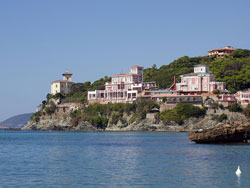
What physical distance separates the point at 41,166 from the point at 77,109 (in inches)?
3932

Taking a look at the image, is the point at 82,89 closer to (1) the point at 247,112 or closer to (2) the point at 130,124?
(2) the point at 130,124

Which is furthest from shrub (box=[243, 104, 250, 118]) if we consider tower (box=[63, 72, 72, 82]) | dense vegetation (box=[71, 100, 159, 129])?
tower (box=[63, 72, 72, 82])

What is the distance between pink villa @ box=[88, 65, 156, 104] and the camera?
127438 mm

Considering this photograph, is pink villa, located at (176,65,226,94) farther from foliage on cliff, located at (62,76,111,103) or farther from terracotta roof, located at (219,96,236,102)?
foliage on cliff, located at (62,76,111,103)

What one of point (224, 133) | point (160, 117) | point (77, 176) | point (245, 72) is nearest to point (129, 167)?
point (77, 176)

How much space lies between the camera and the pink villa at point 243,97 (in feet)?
361

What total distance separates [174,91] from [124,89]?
1695 cm

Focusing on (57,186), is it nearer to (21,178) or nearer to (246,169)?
(21,178)

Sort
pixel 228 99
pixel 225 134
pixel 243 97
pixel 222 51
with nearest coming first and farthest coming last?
pixel 225 134 → pixel 228 99 → pixel 243 97 → pixel 222 51

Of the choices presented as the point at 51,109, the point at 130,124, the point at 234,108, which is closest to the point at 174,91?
the point at 130,124

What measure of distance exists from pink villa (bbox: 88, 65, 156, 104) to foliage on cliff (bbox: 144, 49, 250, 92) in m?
8.25

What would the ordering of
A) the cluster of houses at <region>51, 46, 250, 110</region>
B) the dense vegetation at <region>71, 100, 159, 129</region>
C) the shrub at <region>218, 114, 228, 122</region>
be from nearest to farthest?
the shrub at <region>218, 114, 228, 122</region> < the cluster of houses at <region>51, 46, 250, 110</region> < the dense vegetation at <region>71, 100, 159, 129</region>

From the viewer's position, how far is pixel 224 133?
55.1 meters

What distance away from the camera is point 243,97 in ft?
364
